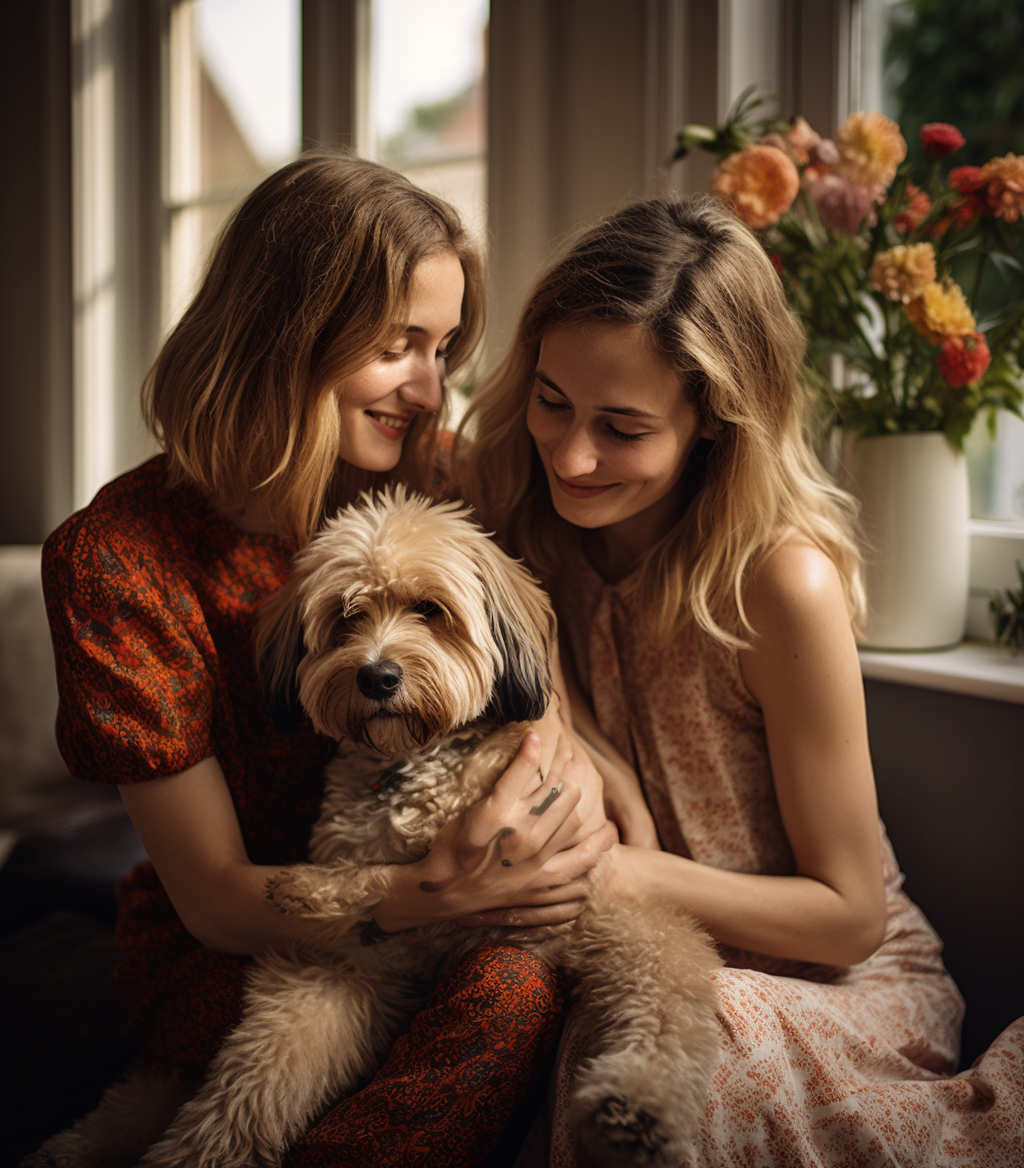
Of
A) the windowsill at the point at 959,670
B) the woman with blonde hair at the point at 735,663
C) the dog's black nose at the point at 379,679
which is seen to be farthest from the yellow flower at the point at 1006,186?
the dog's black nose at the point at 379,679

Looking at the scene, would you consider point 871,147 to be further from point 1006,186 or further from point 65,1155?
point 65,1155

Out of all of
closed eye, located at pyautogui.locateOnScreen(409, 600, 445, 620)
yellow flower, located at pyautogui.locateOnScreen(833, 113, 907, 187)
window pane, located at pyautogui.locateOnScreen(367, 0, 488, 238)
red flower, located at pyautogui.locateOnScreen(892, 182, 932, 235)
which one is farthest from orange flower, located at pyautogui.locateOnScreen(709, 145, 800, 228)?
window pane, located at pyautogui.locateOnScreen(367, 0, 488, 238)

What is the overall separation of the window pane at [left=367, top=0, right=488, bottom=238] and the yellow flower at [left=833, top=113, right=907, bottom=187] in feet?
4.50

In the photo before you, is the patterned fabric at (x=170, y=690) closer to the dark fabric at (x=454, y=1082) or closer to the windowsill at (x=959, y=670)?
the dark fabric at (x=454, y=1082)

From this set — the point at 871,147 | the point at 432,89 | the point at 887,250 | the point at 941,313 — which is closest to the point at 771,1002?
the point at 941,313

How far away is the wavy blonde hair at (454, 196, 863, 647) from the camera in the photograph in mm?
1344

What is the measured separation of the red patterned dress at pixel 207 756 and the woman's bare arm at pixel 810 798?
331 millimetres

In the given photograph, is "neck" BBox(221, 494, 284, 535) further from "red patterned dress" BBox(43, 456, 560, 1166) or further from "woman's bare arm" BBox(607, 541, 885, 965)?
"woman's bare arm" BBox(607, 541, 885, 965)

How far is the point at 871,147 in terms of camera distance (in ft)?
5.26

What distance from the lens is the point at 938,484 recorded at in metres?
1.71

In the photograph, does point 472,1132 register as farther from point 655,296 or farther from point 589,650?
point 655,296

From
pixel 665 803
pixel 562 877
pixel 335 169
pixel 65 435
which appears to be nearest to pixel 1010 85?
pixel 335 169

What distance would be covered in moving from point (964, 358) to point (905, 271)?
185 mm

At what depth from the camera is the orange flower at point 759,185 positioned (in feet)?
5.20
